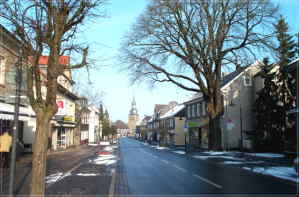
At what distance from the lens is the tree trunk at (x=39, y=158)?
6936 millimetres

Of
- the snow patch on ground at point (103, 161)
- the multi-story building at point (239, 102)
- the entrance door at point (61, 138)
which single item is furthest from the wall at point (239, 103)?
the entrance door at point (61, 138)

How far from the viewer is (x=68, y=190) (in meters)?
10.5

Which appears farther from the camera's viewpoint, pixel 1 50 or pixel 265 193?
pixel 1 50

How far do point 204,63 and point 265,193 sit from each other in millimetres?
20229

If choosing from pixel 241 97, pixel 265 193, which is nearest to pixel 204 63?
pixel 241 97

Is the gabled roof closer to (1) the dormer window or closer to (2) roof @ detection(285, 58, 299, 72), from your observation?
(1) the dormer window

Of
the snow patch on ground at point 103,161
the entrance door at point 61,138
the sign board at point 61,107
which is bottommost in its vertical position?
the snow patch on ground at point 103,161

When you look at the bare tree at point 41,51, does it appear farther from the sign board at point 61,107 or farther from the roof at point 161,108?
the roof at point 161,108

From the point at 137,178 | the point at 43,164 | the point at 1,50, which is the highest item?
the point at 1,50

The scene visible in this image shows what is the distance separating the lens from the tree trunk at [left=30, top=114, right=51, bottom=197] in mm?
6936

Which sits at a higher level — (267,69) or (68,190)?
(267,69)

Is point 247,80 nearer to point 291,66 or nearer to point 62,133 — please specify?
point 291,66

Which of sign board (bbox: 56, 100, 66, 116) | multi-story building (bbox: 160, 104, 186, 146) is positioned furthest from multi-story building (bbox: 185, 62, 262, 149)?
multi-story building (bbox: 160, 104, 186, 146)

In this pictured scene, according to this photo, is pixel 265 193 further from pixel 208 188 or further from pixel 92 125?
pixel 92 125
